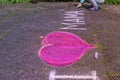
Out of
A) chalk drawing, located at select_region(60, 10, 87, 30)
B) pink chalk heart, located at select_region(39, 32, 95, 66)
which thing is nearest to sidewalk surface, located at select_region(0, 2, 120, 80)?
chalk drawing, located at select_region(60, 10, 87, 30)

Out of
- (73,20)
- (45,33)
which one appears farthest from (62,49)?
(73,20)

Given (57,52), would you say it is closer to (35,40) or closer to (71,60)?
(71,60)

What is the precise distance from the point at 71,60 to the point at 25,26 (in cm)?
313

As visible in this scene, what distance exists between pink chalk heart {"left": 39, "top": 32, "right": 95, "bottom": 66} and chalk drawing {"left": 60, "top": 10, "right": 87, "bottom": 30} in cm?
84

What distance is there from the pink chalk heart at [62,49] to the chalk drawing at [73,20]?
2.76 feet

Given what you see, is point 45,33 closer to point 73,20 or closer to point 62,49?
point 62,49

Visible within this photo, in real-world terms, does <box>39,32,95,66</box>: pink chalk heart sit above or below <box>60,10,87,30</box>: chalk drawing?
above

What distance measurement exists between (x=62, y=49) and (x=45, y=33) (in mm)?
1472

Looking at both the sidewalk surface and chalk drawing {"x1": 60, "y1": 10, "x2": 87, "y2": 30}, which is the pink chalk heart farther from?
chalk drawing {"x1": 60, "y1": 10, "x2": 87, "y2": 30}

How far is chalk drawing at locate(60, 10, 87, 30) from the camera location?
805 cm

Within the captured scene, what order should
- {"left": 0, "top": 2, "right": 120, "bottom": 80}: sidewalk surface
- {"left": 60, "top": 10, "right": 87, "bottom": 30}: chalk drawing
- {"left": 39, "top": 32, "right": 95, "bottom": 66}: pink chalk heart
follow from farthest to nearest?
1. {"left": 60, "top": 10, "right": 87, "bottom": 30}: chalk drawing
2. {"left": 39, "top": 32, "right": 95, "bottom": 66}: pink chalk heart
3. {"left": 0, "top": 2, "right": 120, "bottom": 80}: sidewalk surface

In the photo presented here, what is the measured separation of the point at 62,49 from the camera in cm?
608

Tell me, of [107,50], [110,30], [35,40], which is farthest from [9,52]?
[110,30]

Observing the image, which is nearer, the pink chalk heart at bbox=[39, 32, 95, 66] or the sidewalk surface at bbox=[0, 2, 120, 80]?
the sidewalk surface at bbox=[0, 2, 120, 80]
